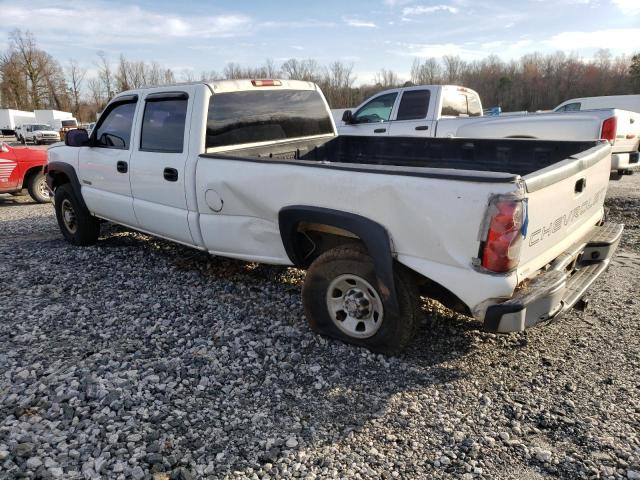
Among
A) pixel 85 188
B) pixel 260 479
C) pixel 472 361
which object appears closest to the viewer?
pixel 260 479

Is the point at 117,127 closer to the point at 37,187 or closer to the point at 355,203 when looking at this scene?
the point at 355,203

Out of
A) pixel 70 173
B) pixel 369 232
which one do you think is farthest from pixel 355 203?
pixel 70 173

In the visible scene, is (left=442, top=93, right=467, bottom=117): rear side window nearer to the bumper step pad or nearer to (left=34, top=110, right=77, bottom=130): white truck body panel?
the bumper step pad

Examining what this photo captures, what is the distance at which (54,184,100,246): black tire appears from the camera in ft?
19.7

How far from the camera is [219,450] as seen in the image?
2512 mm

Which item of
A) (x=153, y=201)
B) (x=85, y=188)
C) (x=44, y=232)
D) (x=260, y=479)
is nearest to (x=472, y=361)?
(x=260, y=479)

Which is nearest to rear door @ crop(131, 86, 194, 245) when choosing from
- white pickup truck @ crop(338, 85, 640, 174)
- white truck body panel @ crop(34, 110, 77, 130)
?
white pickup truck @ crop(338, 85, 640, 174)

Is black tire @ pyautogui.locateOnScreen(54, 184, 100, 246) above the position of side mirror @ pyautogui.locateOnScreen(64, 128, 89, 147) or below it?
below

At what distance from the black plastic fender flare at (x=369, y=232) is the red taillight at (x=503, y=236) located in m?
0.60

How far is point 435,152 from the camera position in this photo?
477cm

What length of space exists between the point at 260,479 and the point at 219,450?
0.30 metres

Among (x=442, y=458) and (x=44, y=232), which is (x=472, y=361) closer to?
(x=442, y=458)

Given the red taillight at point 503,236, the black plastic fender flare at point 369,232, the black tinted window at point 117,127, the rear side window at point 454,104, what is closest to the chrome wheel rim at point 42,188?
the black tinted window at point 117,127

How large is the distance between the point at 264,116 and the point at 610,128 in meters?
5.71
